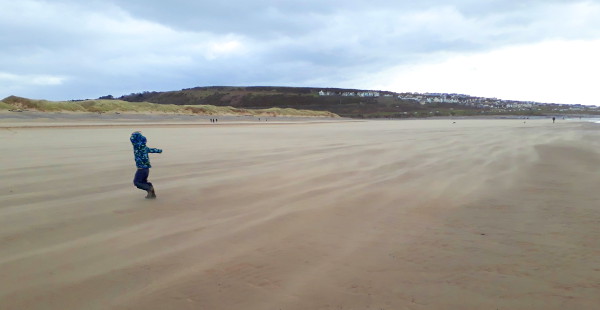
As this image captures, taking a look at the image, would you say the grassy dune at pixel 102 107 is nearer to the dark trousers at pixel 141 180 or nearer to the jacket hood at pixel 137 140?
the jacket hood at pixel 137 140

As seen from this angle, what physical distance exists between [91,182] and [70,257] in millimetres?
4983

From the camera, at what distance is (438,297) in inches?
141

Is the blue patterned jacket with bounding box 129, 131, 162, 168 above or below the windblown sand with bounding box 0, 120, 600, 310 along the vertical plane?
above

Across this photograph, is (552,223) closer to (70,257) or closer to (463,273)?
(463,273)

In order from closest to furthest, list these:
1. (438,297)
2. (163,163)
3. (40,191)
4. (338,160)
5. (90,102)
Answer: (438,297) < (40,191) < (163,163) < (338,160) < (90,102)

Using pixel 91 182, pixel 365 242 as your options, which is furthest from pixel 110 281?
pixel 91 182

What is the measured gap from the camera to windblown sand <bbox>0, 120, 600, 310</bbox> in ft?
11.9

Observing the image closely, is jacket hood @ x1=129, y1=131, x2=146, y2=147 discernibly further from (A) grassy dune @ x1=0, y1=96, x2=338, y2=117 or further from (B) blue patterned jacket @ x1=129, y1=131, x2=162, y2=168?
(A) grassy dune @ x1=0, y1=96, x2=338, y2=117

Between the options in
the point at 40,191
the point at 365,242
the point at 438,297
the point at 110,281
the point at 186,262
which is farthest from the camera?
the point at 40,191

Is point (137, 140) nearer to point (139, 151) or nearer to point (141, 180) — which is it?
point (139, 151)

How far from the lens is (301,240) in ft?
16.8

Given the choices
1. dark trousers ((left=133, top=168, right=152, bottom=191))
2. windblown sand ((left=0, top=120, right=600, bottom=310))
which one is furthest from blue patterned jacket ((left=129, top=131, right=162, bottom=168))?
windblown sand ((left=0, top=120, right=600, bottom=310))

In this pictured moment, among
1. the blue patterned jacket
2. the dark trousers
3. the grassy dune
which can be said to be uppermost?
the grassy dune

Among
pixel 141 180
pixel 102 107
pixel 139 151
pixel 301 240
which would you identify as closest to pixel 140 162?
pixel 139 151
